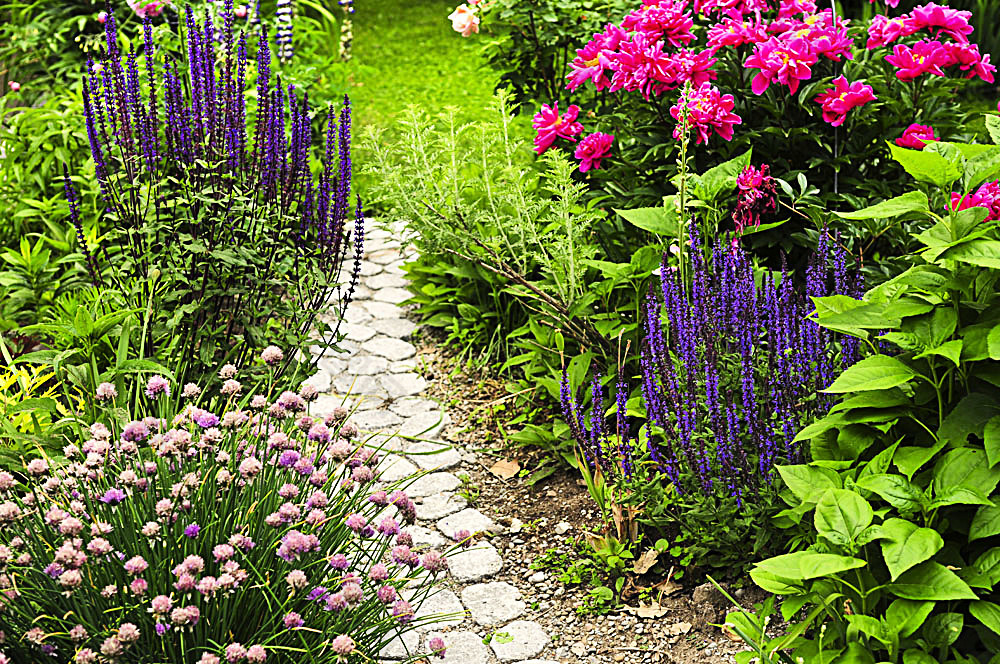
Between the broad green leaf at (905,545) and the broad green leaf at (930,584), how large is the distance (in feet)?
0.13

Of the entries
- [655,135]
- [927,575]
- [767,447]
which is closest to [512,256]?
[655,135]

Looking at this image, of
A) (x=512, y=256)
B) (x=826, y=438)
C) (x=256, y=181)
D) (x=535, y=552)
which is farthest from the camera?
(x=512, y=256)

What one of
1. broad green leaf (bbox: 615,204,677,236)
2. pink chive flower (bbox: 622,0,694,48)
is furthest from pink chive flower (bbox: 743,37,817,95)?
broad green leaf (bbox: 615,204,677,236)

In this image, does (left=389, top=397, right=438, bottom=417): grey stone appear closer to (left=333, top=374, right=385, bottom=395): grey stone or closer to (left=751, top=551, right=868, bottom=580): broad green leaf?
(left=333, top=374, right=385, bottom=395): grey stone

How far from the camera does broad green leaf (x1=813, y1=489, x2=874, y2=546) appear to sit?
1808 millimetres

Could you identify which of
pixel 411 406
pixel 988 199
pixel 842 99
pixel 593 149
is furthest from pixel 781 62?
pixel 411 406

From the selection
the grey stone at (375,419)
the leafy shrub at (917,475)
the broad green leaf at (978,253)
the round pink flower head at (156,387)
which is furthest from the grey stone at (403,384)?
the broad green leaf at (978,253)

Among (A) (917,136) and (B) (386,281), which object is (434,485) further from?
(A) (917,136)

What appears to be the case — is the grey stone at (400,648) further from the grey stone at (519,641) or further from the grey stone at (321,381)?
the grey stone at (321,381)

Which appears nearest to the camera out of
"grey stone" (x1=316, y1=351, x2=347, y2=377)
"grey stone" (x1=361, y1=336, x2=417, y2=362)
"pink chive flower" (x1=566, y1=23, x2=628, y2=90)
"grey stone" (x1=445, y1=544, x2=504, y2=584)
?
"grey stone" (x1=445, y1=544, x2=504, y2=584)

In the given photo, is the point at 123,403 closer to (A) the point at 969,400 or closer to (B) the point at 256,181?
(B) the point at 256,181

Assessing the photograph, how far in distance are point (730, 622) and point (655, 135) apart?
177 centimetres

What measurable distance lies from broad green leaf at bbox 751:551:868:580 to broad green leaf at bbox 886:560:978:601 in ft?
0.32

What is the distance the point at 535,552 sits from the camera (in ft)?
9.34
